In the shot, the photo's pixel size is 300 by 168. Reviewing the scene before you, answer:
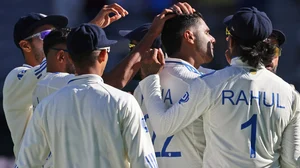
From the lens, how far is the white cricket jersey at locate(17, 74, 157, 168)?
4406 mm

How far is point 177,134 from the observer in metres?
5.00

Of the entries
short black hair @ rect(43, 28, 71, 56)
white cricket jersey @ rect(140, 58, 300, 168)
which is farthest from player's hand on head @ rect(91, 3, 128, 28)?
white cricket jersey @ rect(140, 58, 300, 168)

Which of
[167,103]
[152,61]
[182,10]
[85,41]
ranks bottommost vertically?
[167,103]

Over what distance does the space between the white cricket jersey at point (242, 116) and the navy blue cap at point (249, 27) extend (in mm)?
150

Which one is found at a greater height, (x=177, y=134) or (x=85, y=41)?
(x=85, y=41)

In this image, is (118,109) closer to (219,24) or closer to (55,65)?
(55,65)

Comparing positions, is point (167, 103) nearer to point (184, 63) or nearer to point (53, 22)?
point (184, 63)

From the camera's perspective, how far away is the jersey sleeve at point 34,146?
14.7 feet

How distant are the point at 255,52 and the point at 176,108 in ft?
1.86

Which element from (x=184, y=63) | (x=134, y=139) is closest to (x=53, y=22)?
(x=184, y=63)

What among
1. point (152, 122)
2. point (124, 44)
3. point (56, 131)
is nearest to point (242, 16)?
point (152, 122)

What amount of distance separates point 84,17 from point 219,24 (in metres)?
2.06

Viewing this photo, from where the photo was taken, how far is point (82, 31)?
14.9ft

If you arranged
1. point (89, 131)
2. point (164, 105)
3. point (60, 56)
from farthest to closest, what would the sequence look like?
1. point (60, 56)
2. point (164, 105)
3. point (89, 131)
